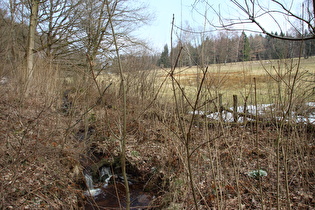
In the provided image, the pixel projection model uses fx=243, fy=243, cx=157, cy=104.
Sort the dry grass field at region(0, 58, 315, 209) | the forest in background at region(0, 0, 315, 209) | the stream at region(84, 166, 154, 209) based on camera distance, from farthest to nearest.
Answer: the stream at region(84, 166, 154, 209) < the dry grass field at region(0, 58, 315, 209) < the forest in background at region(0, 0, 315, 209)

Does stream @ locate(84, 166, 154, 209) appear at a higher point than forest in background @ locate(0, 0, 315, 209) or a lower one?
lower

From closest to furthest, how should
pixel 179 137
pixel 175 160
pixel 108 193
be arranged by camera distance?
pixel 179 137 → pixel 108 193 → pixel 175 160

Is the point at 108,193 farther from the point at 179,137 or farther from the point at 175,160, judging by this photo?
the point at 179,137

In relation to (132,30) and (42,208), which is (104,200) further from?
(132,30)

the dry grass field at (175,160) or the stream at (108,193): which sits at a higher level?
the dry grass field at (175,160)

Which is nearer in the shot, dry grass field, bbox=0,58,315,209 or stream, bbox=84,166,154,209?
dry grass field, bbox=0,58,315,209

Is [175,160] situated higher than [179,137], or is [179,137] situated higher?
[179,137]

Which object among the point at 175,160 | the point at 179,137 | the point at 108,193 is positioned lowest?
the point at 108,193

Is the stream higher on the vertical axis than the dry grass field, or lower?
lower

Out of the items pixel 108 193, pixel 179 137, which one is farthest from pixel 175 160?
pixel 179 137

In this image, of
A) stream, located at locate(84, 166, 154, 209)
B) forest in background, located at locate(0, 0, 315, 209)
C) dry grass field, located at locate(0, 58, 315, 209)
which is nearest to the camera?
forest in background, located at locate(0, 0, 315, 209)

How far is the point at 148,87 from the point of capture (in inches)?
315

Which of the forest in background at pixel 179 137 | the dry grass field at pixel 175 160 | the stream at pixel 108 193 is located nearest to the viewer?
the forest in background at pixel 179 137

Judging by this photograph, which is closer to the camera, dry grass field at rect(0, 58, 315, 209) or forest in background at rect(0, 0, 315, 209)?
forest in background at rect(0, 0, 315, 209)
